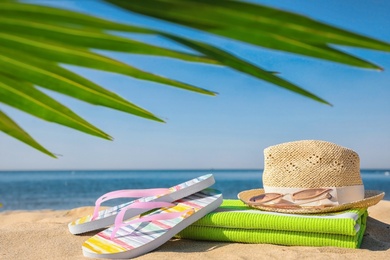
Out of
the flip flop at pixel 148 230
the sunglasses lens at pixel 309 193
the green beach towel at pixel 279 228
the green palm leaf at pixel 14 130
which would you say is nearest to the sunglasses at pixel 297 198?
the sunglasses lens at pixel 309 193

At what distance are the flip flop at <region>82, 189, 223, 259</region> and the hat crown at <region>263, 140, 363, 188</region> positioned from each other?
428 millimetres

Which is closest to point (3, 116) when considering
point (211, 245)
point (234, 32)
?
point (234, 32)

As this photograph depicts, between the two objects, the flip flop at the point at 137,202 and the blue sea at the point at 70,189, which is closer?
the flip flop at the point at 137,202

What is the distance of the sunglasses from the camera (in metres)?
2.88

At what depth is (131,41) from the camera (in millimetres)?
301

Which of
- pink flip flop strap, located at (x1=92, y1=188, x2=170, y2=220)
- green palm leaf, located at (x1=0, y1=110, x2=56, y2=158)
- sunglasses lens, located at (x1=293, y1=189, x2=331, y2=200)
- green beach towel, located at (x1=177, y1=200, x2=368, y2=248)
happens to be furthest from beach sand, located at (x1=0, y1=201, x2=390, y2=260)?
green palm leaf, located at (x1=0, y1=110, x2=56, y2=158)

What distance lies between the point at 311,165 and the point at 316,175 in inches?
2.8

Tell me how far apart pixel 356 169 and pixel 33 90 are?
2.87m

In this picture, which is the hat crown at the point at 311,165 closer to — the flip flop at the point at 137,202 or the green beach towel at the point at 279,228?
the green beach towel at the point at 279,228

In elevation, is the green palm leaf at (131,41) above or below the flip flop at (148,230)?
above

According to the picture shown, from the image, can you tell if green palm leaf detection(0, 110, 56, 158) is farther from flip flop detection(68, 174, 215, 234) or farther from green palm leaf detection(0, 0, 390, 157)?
flip flop detection(68, 174, 215, 234)

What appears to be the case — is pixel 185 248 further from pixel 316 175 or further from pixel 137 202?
pixel 316 175

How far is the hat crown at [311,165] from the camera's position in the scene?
2.92 meters

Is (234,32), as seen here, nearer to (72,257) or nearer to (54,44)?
(54,44)
